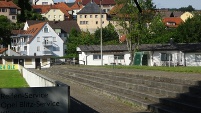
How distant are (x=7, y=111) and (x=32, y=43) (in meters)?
89.4

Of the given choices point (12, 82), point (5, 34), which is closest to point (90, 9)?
point (5, 34)

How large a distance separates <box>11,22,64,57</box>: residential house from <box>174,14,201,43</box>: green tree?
104ft

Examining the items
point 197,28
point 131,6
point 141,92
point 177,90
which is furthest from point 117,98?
point 197,28

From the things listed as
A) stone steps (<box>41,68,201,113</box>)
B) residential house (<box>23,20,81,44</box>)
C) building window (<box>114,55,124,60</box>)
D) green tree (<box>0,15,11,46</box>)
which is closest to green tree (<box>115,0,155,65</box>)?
building window (<box>114,55,124,60</box>)

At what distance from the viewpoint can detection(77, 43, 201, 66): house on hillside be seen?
46.6 metres

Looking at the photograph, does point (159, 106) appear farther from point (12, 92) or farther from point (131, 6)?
point (131, 6)

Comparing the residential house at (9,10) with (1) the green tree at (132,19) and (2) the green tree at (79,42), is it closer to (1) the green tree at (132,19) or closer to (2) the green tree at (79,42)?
(2) the green tree at (79,42)

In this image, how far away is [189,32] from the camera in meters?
78.1

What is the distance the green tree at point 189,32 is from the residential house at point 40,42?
104 feet

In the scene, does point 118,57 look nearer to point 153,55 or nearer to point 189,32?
point 153,55

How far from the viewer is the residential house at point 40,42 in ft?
315

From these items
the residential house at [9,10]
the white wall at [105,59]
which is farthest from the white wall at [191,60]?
the residential house at [9,10]

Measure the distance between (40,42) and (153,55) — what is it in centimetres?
4936

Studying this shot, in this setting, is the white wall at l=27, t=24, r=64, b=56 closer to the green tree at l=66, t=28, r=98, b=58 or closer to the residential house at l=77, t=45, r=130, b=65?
the green tree at l=66, t=28, r=98, b=58
